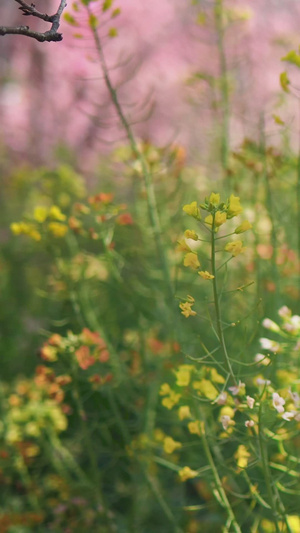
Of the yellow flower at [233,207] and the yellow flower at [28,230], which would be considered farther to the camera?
the yellow flower at [28,230]

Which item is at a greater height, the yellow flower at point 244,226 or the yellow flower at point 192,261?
the yellow flower at point 244,226

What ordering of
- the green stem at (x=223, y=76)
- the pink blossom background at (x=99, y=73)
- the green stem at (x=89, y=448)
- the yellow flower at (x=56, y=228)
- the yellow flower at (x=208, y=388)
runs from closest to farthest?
the yellow flower at (x=208, y=388) → the green stem at (x=89, y=448) → the yellow flower at (x=56, y=228) → the green stem at (x=223, y=76) → the pink blossom background at (x=99, y=73)

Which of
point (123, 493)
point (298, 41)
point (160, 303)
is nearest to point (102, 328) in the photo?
point (160, 303)

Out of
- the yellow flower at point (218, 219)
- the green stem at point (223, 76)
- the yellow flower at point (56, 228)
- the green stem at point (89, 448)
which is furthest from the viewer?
the green stem at point (223, 76)

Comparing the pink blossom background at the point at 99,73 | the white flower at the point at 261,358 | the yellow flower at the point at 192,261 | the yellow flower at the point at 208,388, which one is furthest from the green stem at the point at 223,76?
the pink blossom background at the point at 99,73

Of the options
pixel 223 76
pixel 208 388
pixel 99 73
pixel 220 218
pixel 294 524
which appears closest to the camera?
pixel 220 218

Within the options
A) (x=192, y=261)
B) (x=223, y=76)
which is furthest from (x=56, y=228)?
(x=223, y=76)

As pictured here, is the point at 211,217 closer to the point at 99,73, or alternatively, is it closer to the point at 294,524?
the point at 294,524

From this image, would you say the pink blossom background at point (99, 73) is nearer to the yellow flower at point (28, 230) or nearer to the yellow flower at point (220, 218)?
the yellow flower at point (28, 230)

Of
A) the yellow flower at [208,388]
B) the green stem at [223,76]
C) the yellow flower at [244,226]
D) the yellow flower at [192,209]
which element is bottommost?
the yellow flower at [208,388]

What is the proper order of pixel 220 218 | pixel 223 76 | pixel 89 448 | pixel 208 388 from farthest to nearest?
pixel 223 76
pixel 89 448
pixel 208 388
pixel 220 218

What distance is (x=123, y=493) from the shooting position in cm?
183

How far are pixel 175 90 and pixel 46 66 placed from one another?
1.25 m

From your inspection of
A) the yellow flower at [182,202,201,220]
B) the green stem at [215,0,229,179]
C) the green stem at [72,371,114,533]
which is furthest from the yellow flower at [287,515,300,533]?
the green stem at [215,0,229,179]
